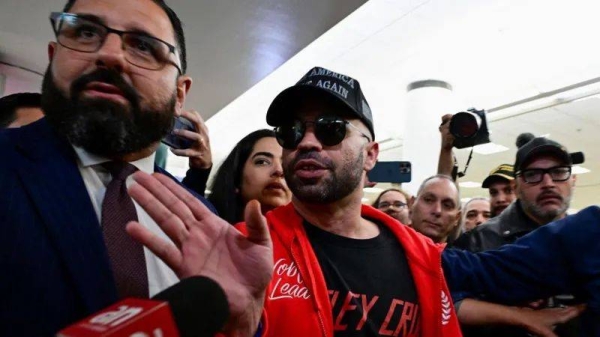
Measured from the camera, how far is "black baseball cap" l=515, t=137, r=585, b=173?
1827 mm

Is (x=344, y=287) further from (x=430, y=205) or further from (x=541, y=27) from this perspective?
(x=541, y=27)

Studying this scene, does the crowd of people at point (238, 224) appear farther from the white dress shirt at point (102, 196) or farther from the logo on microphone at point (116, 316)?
the logo on microphone at point (116, 316)

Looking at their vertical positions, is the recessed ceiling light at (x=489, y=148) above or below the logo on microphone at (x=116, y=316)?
above

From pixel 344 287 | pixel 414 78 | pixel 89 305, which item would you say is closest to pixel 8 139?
pixel 89 305

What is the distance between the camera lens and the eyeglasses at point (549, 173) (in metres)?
1.82

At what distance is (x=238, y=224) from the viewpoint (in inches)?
47.4

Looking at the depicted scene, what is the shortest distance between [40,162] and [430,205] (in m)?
1.86

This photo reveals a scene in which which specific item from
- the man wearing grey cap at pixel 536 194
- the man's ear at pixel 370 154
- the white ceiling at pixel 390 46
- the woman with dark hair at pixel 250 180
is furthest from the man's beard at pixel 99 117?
the white ceiling at pixel 390 46

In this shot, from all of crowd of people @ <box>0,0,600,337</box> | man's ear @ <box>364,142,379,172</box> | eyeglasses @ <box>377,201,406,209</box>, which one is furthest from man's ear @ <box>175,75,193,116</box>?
eyeglasses @ <box>377,201,406,209</box>

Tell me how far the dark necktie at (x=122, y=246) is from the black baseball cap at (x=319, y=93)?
64 centimetres

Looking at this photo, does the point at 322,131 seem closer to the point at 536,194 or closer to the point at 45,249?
the point at 45,249

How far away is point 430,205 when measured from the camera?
225 centimetres

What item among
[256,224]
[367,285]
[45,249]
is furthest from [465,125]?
[45,249]

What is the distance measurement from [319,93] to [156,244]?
2.59 ft
